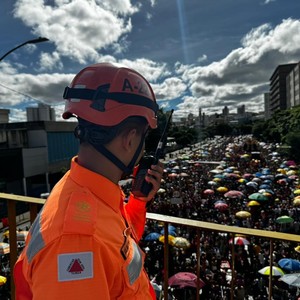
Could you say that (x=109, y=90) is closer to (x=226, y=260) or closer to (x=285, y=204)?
(x=226, y=260)

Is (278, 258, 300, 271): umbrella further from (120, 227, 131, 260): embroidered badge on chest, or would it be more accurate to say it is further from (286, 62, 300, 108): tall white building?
(286, 62, 300, 108): tall white building

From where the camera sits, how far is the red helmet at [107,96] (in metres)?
1.47

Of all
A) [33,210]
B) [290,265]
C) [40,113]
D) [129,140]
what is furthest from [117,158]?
[40,113]

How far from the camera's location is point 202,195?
881 inches

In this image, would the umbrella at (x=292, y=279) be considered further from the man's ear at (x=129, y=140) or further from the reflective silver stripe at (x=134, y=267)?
the man's ear at (x=129, y=140)

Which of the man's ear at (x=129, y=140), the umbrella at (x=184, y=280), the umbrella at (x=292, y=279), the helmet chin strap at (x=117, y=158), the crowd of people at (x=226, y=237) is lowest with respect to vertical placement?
the crowd of people at (x=226, y=237)

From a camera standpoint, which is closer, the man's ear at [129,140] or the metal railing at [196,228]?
the man's ear at [129,140]

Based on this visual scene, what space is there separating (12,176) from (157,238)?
2325cm

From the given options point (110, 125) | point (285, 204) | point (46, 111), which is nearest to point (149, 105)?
point (110, 125)

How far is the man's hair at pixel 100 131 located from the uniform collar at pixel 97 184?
0.14 metres

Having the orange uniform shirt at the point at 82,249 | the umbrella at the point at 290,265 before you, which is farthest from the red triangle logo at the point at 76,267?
the umbrella at the point at 290,265

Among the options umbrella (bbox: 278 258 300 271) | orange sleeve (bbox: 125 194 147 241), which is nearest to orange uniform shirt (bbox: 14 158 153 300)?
orange sleeve (bbox: 125 194 147 241)

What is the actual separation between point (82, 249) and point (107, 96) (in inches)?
28.1

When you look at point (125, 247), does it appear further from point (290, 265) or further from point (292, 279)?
point (290, 265)
